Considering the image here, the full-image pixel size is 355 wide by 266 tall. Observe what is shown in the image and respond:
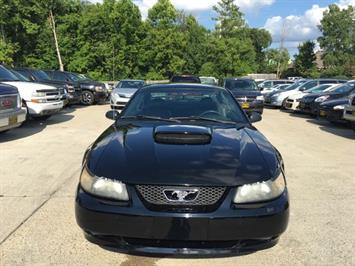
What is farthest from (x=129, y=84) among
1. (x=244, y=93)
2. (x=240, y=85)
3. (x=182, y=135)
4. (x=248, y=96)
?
(x=182, y=135)

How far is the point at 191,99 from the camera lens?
5402 mm

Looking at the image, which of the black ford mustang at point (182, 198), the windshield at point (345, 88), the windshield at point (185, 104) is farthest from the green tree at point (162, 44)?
the black ford mustang at point (182, 198)

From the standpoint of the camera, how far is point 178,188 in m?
3.32

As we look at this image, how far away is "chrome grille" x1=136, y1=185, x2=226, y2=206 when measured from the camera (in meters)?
3.30

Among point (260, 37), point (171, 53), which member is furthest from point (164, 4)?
point (260, 37)

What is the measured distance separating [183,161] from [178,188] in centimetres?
33

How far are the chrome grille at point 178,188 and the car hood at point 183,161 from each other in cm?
4

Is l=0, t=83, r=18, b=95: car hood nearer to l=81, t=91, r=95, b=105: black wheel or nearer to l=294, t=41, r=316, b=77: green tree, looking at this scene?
l=81, t=91, r=95, b=105: black wheel

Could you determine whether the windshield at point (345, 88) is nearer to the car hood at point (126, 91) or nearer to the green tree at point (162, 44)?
the car hood at point (126, 91)

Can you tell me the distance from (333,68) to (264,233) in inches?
3052

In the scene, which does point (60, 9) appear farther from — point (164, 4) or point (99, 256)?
point (99, 256)

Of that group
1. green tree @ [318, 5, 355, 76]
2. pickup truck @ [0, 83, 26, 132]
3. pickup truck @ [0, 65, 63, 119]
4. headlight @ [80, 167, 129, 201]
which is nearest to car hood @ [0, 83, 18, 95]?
pickup truck @ [0, 83, 26, 132]

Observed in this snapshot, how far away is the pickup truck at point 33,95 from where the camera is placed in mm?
12461

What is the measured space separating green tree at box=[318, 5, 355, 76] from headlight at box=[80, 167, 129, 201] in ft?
266
